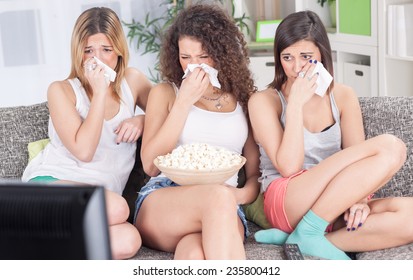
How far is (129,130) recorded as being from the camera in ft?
7.38

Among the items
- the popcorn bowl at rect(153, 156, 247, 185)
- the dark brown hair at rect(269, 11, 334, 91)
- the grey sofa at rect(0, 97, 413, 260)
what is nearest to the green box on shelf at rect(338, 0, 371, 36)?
the grey sofa at rect(0, 97, 413, 260)

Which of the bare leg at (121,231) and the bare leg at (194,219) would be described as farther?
the bare leg at (121,231)

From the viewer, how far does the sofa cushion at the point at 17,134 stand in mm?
2340

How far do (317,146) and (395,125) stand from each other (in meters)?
0.30

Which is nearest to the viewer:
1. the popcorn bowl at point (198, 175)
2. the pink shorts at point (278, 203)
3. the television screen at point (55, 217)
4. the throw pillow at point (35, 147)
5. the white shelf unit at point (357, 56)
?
→ the television screen at point (55, 217)

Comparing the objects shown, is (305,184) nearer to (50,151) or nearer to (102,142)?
(102,142)

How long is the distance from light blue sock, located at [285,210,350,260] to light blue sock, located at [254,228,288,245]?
88mm

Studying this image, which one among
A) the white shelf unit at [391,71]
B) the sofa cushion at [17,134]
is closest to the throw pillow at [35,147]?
the sofa cushion at [17,134]

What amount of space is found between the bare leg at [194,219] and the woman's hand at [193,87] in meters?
0.31

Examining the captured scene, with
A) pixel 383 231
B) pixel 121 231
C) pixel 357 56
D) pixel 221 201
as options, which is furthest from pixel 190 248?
pixel 357 56

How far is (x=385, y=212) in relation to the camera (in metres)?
1.99

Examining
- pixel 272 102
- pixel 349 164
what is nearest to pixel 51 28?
pixel 272 102

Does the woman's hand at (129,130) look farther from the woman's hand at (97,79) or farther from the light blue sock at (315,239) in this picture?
the light blue sock at (315,239)

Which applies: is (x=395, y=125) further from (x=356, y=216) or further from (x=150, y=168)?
(x=150, y=168)
